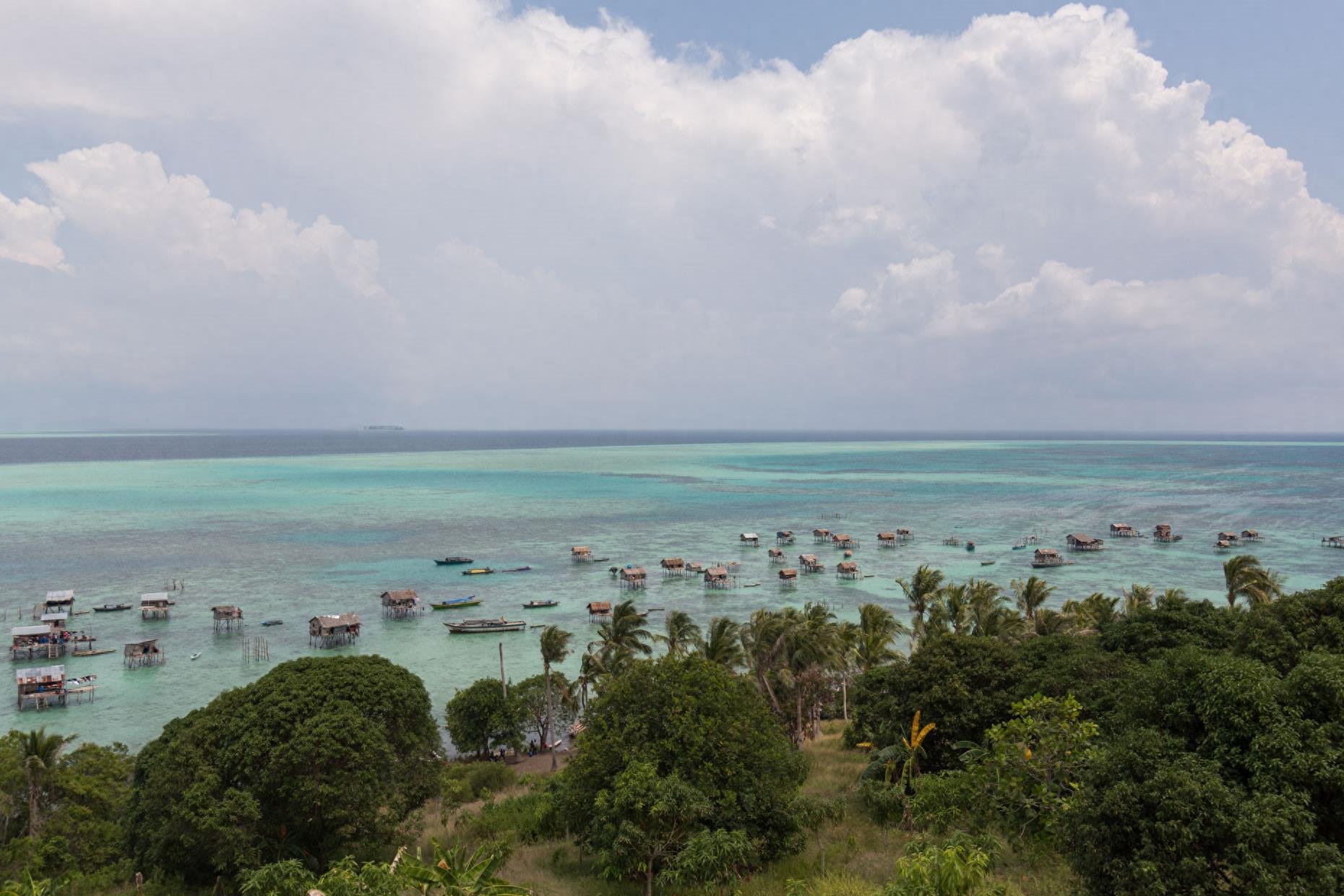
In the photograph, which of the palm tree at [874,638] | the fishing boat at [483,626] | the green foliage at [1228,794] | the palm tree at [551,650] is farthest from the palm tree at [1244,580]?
the fishing boat at [483,626]

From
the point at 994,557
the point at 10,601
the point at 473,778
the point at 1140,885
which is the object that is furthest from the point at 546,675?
the point at 994,557

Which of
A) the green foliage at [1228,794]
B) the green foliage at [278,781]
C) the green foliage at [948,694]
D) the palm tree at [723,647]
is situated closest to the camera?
the green foliage at [1228,794]

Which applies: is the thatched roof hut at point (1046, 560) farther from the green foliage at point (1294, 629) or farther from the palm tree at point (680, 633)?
the green foliage at point (1294, 629)

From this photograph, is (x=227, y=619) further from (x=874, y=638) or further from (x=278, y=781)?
(x=874, y=638)

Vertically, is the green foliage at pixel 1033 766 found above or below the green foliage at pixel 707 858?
above

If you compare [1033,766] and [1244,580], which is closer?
[1033,766]

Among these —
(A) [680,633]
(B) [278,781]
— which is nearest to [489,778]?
(A) [680,633]

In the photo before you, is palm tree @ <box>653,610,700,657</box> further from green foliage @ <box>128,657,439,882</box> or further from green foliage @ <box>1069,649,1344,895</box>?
green foliage @ <box>1069,649,1344,895</box>
